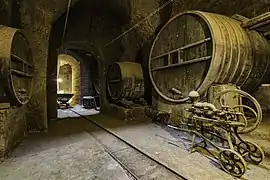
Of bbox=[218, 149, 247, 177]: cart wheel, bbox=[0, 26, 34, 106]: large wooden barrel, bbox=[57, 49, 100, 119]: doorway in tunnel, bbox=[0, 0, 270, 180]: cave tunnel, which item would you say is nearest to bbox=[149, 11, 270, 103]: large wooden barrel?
bbox=[0, 0, 270, 180]: cave tunnel

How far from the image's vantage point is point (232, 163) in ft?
5.53

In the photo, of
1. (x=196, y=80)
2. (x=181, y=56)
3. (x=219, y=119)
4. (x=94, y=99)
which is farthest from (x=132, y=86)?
(x=94, y=99)

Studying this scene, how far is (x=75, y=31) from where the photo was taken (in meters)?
6.07

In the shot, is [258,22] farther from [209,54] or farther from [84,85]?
[84,85]

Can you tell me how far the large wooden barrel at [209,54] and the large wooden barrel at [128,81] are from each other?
115 cm

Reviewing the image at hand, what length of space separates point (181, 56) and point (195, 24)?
1.76ft

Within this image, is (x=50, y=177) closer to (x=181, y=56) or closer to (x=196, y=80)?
(x=196, y=80)

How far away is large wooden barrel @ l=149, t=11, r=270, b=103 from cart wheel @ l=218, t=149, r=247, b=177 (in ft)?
3.46

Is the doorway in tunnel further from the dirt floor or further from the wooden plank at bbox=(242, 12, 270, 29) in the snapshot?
the wooden plank at bbox=(242, 12, 270, 29)

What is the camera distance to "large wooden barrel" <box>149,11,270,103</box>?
2453 millimetres

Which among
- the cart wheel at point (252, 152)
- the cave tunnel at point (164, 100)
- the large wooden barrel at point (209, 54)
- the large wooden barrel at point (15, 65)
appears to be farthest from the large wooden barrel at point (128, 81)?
the cart wheel at point (252, 152)

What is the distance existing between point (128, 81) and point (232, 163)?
308 centimetres

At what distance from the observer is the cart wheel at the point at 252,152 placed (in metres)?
1.81

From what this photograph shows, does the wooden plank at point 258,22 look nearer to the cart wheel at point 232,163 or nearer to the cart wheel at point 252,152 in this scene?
the cart wheel at point 252,152
